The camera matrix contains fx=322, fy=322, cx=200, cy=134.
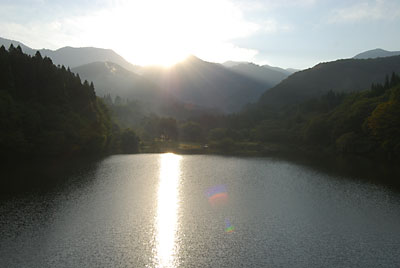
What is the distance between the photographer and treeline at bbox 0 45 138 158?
232 ft

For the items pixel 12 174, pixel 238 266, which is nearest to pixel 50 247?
pixel 238 266

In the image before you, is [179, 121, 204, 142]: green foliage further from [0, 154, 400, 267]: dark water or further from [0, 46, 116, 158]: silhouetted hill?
[0, 154, 400, 267]: dark water

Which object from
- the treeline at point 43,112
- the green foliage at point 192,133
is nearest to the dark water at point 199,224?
the treeline at point 43,112

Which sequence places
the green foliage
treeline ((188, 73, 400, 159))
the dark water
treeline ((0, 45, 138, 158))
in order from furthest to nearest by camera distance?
the green foliage → treeline ((188, 73, 400, 159)) → treeline ((0, 45, 138, 158)) → the dark water

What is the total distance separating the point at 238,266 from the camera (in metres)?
26.0

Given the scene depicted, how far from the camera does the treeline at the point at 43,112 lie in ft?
232

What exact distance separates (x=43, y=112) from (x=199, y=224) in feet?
204

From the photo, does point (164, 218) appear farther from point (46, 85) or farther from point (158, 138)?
point (158, 138)

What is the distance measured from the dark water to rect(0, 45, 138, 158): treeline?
19.6 m

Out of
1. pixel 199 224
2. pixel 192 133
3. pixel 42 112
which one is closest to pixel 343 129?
pixel 192 133

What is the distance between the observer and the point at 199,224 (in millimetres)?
36188

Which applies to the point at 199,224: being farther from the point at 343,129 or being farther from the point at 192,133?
the point at 192,133

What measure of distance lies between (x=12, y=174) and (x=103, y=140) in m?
42.6

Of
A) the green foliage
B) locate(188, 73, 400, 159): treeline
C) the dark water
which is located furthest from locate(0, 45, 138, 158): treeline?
the green foliage
